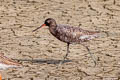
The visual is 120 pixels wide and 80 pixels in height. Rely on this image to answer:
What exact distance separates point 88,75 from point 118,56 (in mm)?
1120

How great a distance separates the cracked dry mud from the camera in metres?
8.45

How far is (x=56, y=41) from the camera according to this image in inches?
407

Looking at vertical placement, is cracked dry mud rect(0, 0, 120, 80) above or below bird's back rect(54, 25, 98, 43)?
below

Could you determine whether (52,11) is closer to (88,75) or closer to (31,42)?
(31,42)

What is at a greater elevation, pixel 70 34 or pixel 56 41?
pixel 70 34

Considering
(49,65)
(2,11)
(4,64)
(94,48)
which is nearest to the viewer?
(4,64)

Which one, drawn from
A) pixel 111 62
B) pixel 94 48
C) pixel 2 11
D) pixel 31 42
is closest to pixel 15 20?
pixel 2 11

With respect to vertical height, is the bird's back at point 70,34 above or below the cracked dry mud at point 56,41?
above

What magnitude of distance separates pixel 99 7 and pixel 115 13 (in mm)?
684

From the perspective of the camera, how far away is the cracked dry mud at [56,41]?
845cm

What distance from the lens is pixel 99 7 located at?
13102mm

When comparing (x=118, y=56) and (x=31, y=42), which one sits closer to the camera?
(x=118, y=56)

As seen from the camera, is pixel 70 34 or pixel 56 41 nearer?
pixel 70 34

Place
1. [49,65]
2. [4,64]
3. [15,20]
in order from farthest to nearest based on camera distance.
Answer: [15,20] < [49,65] < [4,64]
